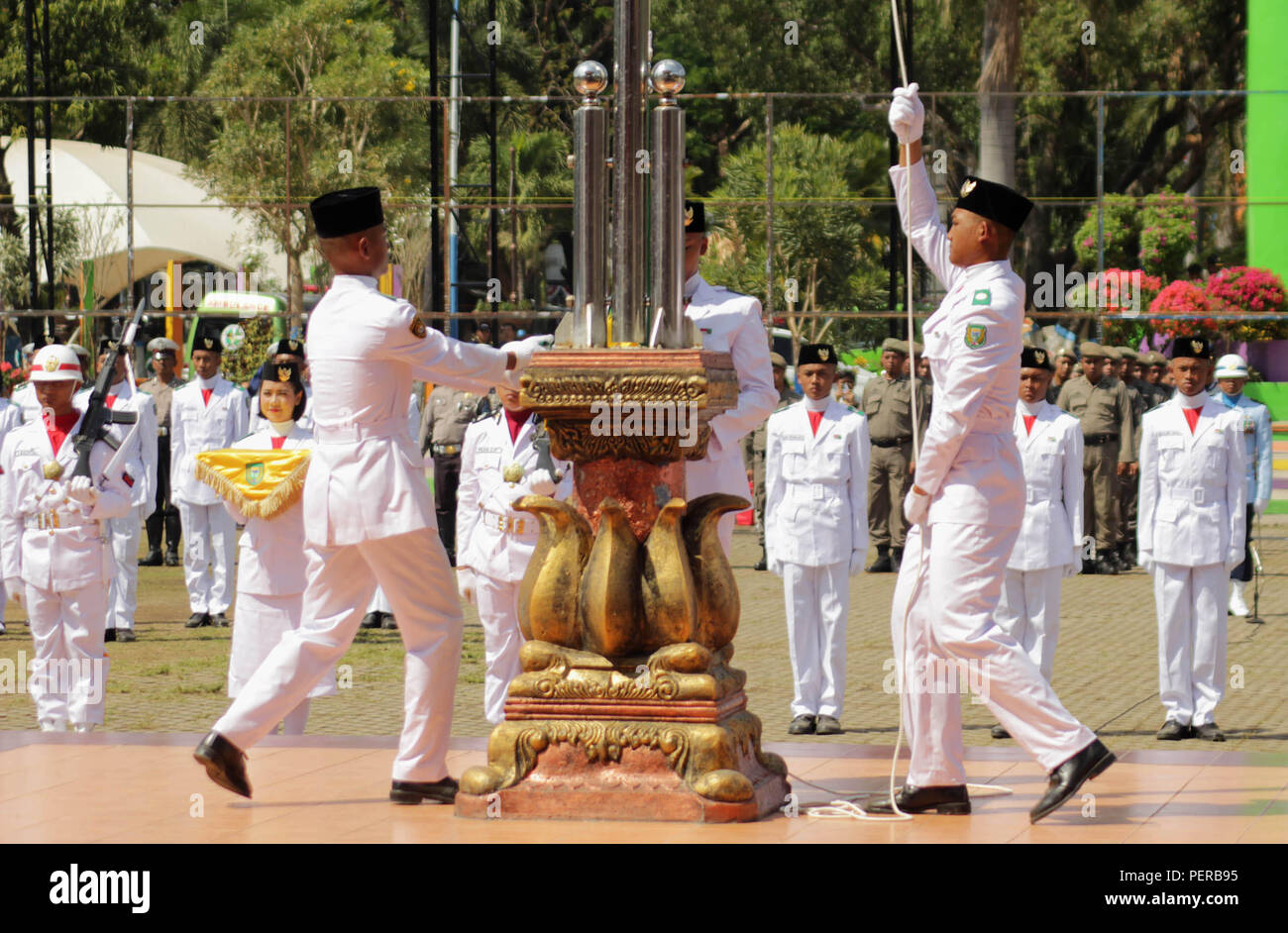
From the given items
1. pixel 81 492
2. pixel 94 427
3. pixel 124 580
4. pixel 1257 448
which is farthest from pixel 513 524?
pixel 1257 448

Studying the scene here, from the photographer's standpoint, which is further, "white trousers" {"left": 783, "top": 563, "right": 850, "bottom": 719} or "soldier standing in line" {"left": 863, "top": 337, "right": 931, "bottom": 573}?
"soldier standing in line" {"left": 863, "top": 337, "right": 931, "bottom": 573}

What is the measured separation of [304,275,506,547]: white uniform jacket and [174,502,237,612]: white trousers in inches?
307

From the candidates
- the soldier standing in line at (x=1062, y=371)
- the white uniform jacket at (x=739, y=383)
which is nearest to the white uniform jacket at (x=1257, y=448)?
the soldier standing in line at (x=1062, y=371)

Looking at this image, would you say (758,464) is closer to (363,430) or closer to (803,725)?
(803,725)

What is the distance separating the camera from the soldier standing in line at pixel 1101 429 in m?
17.5

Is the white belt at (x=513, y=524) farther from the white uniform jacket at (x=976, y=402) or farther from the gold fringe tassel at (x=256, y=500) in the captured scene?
the white uniform jacket at (x=976, y=402)

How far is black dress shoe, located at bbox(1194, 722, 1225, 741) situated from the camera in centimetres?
950

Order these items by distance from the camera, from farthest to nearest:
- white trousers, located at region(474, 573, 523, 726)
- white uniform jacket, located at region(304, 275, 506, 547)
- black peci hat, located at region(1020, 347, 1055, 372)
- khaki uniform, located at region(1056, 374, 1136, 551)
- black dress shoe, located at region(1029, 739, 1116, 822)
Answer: khaki uniform, located at region(1056, 374, 1136, 551) → black peci hat, located at region(1020, 347, 1055, 372) → white trousers, located at region(474, 573, 523, 726) → white uniform jacket, located at region(304, 275, 506, 547) → black dress shoe, located at region(1029, 739, 1116, 822)

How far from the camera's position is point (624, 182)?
6.59 m

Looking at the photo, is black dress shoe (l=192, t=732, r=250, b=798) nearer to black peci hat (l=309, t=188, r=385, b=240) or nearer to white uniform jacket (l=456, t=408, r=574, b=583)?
black peci hat (l=309, t=188, r=385, b=240)

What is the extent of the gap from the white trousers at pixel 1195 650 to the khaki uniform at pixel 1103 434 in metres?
7.66

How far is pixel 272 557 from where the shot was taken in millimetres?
8367

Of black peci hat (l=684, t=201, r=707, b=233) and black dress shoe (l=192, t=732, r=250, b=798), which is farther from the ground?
black peci hat (l=684, t=201, r=707, b=233)

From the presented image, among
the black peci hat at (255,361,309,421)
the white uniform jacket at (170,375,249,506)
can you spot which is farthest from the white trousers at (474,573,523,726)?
the white uniform jacket at (170,375,249,506)
